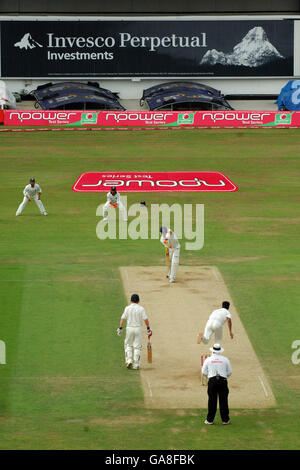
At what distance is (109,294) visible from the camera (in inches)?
1000

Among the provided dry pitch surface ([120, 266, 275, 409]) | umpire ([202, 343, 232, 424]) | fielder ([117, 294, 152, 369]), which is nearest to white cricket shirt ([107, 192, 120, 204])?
dry pitch surface ([120, 266, 275, 409])

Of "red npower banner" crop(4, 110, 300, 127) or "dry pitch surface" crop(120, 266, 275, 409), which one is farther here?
"red npower banner" crop(4, 110, 300, 127)

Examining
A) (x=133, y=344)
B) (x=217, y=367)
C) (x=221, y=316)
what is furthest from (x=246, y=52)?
(x=217, y=367)

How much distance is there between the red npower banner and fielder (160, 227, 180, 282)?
33.0m

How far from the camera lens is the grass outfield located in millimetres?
17047

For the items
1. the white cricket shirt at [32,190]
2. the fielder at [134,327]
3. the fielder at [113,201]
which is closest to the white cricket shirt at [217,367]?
the fielder at [134,327]

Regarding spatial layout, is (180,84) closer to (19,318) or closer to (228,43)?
(228,43)

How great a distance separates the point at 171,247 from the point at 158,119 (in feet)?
111

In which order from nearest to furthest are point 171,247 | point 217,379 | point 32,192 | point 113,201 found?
point 217,379
point 171,247
point 113,201
point 32,192

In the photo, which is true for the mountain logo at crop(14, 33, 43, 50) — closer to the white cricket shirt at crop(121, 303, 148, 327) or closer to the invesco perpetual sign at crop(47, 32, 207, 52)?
the invesco perpetual sign at crop(47, 32, 207, 52)

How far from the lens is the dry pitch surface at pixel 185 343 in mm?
18500

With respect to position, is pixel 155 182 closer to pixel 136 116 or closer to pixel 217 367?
pixel 136 116
